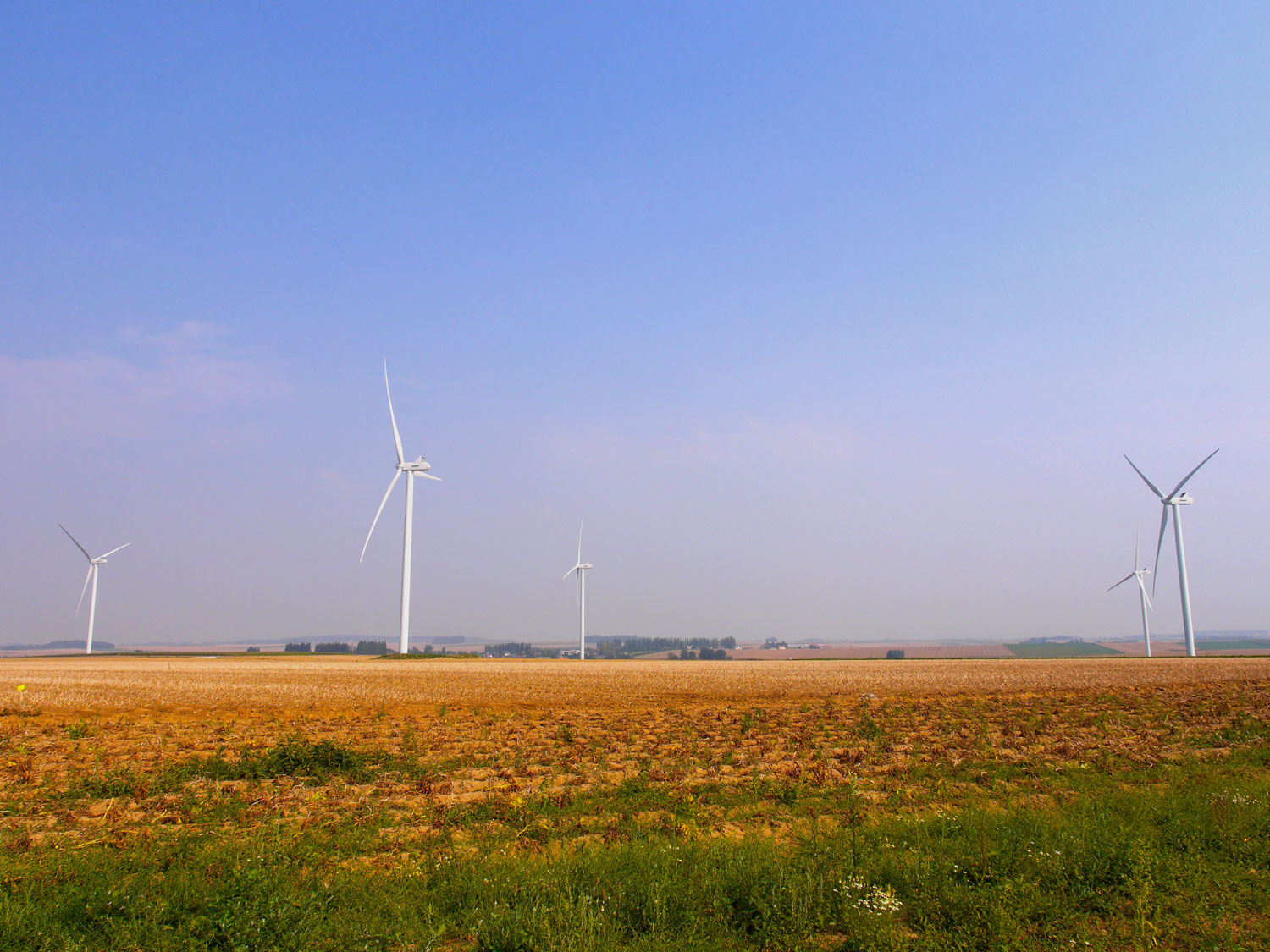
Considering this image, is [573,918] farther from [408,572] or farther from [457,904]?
[408,572]

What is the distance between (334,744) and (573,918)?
47.8ft

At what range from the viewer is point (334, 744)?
2114 centimetres

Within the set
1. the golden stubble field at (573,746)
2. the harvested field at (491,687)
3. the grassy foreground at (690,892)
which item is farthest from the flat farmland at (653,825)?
the harvested field at (491,687)

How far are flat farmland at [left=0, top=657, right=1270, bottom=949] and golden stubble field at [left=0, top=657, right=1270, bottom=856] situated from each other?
0.15 meters

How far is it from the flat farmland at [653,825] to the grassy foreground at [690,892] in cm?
5

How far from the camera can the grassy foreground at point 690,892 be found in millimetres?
8789

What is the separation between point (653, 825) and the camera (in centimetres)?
1408

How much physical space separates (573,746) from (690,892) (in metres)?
13.6

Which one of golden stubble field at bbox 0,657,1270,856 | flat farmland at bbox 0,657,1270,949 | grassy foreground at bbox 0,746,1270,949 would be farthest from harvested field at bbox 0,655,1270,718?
grassy foreground at bbox 0,746,1270,949

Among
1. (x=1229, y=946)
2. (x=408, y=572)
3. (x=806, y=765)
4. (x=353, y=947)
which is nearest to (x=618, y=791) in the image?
(x=806, y=765)

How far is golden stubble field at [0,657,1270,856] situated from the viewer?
1522 centimetres

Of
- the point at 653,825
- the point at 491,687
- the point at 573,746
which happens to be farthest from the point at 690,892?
the point at 491,687

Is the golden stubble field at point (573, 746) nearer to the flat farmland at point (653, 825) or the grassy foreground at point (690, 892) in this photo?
the flat farmland at point (653, 825)

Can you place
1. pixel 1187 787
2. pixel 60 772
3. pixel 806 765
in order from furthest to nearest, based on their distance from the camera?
pixel 806 765 → pixel 60 772 → pixel 1187 787
